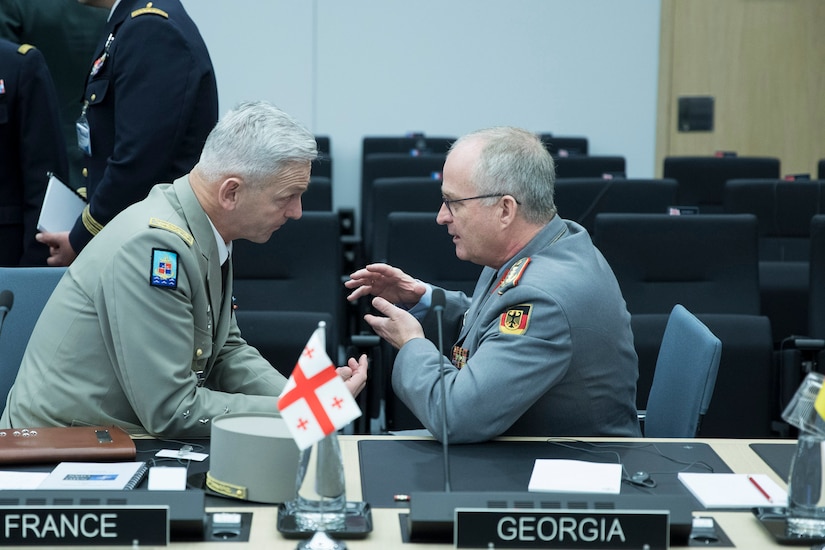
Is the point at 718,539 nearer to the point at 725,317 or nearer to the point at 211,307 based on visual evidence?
the point at 211,307

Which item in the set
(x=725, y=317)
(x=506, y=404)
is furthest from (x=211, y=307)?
(x=725, y=317)

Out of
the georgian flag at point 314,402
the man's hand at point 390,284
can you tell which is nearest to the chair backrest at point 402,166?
the man's hand at point 390,284

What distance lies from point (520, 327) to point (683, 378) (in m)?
0.54

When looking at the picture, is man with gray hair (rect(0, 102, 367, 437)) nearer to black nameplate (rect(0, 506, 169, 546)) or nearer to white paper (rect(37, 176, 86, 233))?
black nameplate (rect(0, 506, 169, 546))

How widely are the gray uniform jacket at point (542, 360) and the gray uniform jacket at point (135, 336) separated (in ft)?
1.18

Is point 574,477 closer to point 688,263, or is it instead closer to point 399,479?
point 399,479

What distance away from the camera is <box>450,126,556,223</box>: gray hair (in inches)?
95.7

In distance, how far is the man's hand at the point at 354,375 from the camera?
7.85ft

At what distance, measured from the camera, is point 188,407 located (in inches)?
86.2

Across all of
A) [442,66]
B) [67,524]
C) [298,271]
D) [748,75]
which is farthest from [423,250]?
[748,75]

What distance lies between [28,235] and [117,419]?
138 cm

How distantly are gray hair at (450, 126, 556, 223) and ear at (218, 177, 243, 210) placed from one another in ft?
1.70

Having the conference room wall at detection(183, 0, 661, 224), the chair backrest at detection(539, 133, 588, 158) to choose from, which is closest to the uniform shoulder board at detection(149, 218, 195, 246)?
the chair backrest at detection(539, 133, 588, 158)

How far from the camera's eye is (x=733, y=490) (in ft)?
6.50
